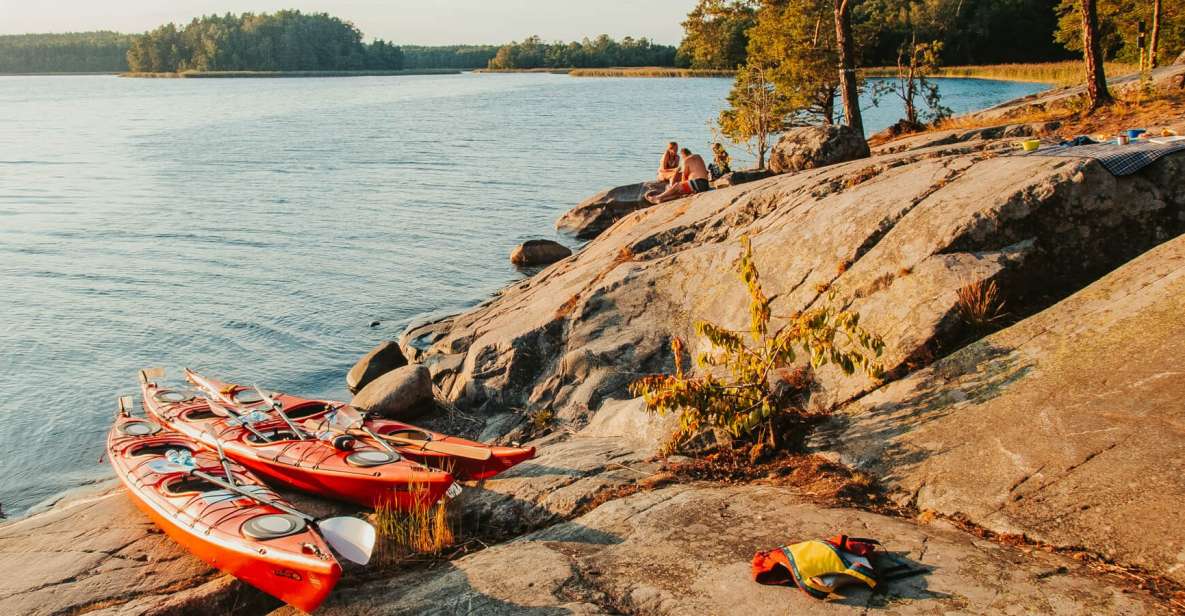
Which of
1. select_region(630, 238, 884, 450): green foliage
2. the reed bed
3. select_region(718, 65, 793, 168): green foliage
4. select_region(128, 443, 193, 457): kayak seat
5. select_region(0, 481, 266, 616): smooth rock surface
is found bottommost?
select_region(0, 481, 266, 616): smooth rock surface

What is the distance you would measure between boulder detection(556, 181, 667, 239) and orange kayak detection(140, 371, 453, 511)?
16.7 meters

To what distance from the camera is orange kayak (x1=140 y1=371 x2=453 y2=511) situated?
9438mm

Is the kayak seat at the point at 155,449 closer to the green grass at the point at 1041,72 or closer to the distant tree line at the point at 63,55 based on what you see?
the green grass at the point at 1041,72

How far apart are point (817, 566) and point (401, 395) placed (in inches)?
346

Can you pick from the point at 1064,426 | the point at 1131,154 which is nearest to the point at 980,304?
the point at 1064,426

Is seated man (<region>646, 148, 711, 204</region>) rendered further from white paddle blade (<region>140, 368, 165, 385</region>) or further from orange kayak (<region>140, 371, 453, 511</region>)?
white paddle blade (<region>140, 368, 165, 385</region>)

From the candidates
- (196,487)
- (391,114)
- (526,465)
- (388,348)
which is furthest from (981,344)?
(391,114)

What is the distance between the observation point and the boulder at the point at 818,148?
1773cm

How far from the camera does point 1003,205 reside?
948cm

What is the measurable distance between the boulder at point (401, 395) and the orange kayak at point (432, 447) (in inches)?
41.4

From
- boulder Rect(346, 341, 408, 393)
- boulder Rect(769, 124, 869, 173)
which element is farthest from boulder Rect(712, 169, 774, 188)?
boulder Rect(346, 341, 408, 393)

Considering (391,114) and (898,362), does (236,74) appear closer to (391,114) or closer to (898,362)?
(391,114)

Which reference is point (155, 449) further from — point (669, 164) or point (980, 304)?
point (669, 164)

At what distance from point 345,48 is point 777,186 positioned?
17139 centimetres
